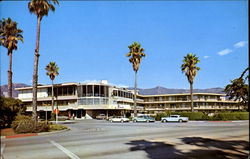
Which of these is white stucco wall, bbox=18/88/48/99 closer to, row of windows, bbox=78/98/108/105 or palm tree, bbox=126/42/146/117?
row of windows, bbox=78/98/108/105

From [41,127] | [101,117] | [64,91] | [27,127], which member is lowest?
[101,117]

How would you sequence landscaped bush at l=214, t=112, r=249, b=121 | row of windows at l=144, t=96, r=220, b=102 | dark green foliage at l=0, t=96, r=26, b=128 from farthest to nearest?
row of windows at l=144, t=96, r=220, b=102
landscaped bush at l=214, t=112, r=249, b=121
dark green foliage at l=0, t=96, r=26, b=128

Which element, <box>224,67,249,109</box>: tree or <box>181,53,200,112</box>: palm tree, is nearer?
<box>224,67,249,109</box>: tree

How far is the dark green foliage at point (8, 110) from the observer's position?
76.2 ft

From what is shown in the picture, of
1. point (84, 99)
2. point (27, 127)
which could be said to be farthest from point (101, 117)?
point (27, 127)

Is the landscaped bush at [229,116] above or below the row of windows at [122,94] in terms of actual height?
A: below

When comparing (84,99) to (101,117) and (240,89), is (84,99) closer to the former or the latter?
(101,117)

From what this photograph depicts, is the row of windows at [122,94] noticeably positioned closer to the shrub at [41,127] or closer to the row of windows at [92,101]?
the row of windows at [92,101]

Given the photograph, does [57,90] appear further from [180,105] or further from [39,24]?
[39,24]

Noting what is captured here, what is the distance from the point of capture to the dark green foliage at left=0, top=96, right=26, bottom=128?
23225 millimetres

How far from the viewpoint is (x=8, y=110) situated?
78.2 ft

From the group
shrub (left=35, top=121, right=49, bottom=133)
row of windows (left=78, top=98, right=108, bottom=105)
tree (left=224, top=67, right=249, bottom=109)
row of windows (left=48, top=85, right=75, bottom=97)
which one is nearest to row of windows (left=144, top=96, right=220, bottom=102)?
row of windows (left=78, top=98, right=108, bottom=105)

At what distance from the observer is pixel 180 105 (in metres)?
84.2

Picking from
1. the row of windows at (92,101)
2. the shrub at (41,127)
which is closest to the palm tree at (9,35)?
the shrub at (41,127)
